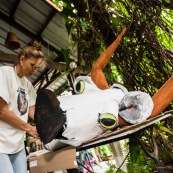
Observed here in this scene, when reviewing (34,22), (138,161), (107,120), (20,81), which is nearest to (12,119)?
(20,81)

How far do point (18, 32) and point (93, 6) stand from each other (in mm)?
3634

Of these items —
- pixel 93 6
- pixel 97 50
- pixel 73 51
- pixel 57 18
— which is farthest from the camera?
pixel 57 18

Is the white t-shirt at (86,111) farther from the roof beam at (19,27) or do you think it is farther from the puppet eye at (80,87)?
the roof beam at (19,27)

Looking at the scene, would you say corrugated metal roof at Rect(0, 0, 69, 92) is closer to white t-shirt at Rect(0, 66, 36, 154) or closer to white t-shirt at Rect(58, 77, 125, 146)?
white t-shirt at Rect(0, 66, 36, 154)

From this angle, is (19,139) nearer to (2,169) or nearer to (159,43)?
(2,169)

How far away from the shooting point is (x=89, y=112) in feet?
2.95

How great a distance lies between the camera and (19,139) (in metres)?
1.21

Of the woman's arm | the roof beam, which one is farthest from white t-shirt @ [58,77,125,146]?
the roof beam

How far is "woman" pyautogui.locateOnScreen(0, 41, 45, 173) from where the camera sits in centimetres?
112

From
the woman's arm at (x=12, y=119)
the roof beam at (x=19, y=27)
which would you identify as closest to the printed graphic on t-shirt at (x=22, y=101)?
the woman's arm at (x=12, y=119)

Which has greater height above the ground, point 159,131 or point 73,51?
point 159,131

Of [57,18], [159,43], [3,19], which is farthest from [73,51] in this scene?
[3,19]

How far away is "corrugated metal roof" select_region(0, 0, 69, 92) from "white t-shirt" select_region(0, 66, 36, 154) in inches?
99.5

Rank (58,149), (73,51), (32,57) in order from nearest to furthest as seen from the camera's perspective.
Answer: (58,149)
(32,57)
(73,51)
